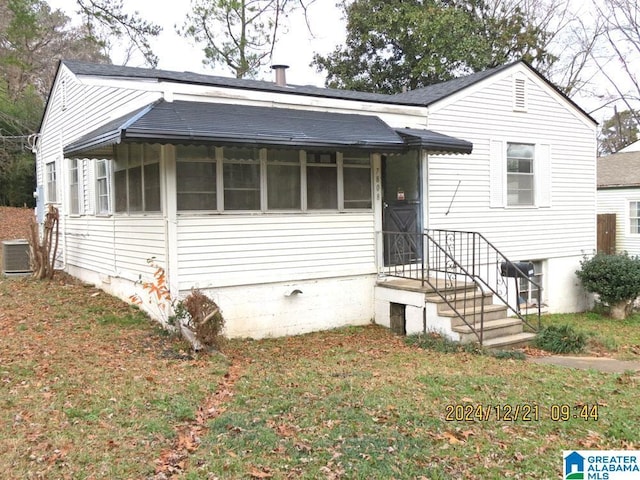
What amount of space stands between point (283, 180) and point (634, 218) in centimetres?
1533

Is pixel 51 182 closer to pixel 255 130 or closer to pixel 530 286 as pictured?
pixel 255 130

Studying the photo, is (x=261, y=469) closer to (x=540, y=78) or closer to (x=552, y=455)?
(x=552, y=455)

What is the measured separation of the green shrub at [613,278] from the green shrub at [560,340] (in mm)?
4126

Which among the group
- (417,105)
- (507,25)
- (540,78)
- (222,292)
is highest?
(507,25)

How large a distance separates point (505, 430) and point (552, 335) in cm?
425

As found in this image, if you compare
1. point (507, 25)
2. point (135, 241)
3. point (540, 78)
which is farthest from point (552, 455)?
point (507, 25)

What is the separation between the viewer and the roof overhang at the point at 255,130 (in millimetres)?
6395

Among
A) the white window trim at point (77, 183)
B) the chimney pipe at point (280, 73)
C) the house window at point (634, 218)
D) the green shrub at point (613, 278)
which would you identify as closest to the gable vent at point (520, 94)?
the green shrub at point (613, 278)

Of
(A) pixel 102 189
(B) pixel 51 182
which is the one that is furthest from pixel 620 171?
(B) pixel 51 182

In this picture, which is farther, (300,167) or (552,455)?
(300,167)

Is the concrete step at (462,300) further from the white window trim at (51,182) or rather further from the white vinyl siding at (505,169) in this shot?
the white window trim at (51,182)

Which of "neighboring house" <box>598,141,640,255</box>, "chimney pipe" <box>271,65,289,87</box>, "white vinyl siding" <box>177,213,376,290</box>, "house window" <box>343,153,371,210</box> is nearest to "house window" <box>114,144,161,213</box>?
"white vinyl siding" <box>177,213,376,290</box>

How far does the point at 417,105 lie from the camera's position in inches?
381

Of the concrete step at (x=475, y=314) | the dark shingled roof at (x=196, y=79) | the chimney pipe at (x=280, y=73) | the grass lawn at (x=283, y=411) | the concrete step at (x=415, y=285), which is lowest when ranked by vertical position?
the grass lawn at (x=283, y=411)
